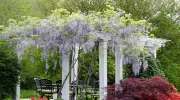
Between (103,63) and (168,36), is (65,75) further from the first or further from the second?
(168,36)

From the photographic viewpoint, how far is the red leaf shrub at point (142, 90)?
310 inches

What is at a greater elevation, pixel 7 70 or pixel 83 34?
pixel 83 34

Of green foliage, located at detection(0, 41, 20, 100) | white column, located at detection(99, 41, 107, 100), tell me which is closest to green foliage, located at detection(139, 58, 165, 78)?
white column, located at detection(99, 41, 107, 100)

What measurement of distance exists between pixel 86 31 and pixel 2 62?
2705mm

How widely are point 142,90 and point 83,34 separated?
71.7 inches

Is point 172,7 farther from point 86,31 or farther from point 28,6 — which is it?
point 86,31

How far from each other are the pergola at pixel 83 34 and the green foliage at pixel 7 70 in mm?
653

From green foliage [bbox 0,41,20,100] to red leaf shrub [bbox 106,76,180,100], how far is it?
307 centimetres

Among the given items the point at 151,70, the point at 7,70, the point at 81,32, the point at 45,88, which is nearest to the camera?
the point at 81,32

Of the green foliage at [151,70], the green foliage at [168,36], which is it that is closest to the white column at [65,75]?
the green foliage at [151,70]

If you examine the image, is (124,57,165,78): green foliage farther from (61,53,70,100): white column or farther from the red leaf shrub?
(61,53,70,100): white column

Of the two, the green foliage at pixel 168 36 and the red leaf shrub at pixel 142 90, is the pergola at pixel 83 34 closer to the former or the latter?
the red leaf shrub at pixel 142 90

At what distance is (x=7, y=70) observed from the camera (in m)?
10.1

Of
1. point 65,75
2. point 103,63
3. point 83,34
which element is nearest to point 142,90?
point 103,63
